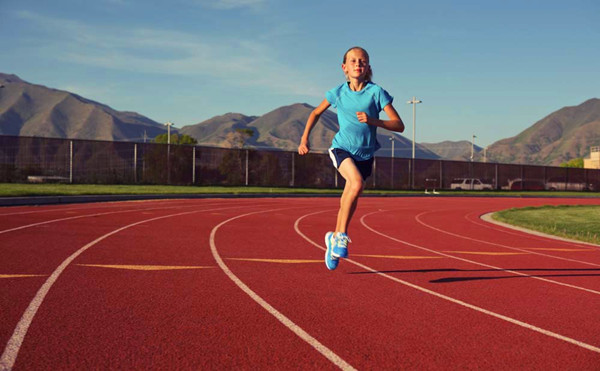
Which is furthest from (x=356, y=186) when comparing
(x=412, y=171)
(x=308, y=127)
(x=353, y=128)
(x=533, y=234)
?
(x=412, y=171)

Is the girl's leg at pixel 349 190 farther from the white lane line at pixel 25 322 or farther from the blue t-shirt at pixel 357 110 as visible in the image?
the white lane line at pixel 25 322

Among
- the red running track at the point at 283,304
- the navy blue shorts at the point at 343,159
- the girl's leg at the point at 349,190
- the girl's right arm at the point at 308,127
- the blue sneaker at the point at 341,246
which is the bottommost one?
the red running track at the point at 283,304

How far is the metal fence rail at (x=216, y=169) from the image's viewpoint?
28.0 meters

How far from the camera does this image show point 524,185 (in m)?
48.6

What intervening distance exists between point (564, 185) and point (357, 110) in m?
52.1

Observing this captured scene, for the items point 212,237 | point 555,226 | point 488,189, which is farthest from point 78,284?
point 488,189

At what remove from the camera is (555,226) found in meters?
15.3

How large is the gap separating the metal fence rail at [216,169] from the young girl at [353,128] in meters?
25.9

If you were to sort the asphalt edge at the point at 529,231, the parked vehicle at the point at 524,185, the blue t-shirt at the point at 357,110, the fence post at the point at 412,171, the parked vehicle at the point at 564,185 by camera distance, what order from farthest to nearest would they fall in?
the parked vehicle at the point at 564,185
the parked vehicle at the point at 524,185
the fence post at the point at 412,171
the asphalt edge at the point at 529,231
the blue t-shirt at the point at 357,110

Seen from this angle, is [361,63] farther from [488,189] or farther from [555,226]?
[488,189]

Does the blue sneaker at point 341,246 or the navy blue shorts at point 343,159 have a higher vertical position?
the navy blue shorts at point 343,159

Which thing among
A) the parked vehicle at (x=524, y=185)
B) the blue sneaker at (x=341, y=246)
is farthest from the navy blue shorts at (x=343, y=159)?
the parked vehicle at (x=524, y=185)

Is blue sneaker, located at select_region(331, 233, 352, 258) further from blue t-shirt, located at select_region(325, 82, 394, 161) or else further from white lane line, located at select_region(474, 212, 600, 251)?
white lane line, located at select_region(474, 212, 600, 251)

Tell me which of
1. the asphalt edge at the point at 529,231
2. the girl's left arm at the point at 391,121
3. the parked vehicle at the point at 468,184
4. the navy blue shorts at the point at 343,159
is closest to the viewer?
the girl's left arm at the point at 391,121
